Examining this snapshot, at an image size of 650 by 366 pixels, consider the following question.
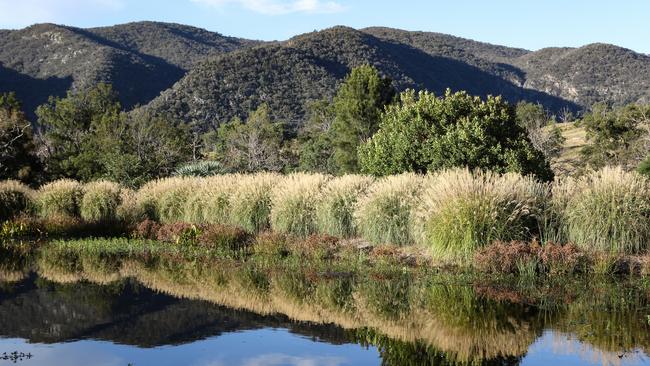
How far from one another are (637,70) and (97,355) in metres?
122

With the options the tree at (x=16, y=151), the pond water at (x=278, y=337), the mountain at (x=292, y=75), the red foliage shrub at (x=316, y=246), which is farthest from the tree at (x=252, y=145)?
the pond water at (x=278, y=337)

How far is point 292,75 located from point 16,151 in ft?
185

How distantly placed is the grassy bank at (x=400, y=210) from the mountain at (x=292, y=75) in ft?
176

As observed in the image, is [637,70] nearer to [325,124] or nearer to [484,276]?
[325,124]

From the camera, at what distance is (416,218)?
47.0 ft

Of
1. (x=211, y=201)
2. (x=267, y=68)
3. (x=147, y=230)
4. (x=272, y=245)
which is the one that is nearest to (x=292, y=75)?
(x=267, y=68)

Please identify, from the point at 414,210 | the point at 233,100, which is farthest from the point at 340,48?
the point at 414,210

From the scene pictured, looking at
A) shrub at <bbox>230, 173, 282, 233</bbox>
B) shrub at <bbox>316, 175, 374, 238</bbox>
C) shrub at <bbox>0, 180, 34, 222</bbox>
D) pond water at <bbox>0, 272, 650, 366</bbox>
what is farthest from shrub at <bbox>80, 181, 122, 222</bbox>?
pond water at <bbox>0, 272, 650, 366</bbox>

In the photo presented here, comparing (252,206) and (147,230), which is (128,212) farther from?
(252,206)

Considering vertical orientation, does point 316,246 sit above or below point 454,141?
below

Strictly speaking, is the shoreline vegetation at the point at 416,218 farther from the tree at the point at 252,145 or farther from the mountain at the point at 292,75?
the mountain at the point at 292,75

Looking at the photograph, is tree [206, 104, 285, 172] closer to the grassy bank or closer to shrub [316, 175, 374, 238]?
the grassy bank

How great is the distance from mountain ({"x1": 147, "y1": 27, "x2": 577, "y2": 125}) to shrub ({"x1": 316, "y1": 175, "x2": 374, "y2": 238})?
2305 inches

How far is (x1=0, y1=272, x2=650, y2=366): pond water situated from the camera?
8164 mm
